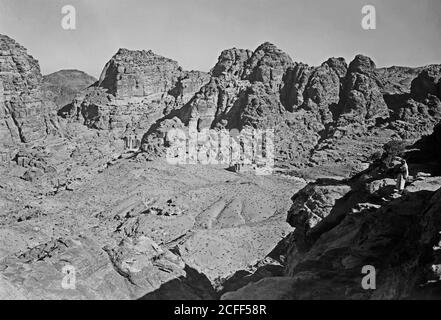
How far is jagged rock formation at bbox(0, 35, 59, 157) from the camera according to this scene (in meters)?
118

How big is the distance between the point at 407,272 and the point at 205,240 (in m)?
36.2

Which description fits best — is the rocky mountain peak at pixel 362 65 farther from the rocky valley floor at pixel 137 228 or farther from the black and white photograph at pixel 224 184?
the rocky valley floor at pixel 137 228

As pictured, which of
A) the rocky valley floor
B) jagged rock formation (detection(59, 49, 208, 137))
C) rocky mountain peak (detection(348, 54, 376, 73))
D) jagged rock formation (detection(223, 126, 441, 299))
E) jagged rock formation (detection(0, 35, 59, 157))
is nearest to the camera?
jagged rock formation (detection(223, 126, 441, 299))

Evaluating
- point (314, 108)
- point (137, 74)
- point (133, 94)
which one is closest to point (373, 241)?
point (314, 108)

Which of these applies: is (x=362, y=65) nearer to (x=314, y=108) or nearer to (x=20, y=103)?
(x=314, y=108)

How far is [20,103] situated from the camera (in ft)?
399

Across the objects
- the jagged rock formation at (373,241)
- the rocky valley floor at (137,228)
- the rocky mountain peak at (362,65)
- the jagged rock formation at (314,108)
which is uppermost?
the rocky mountain peak at (362,65)

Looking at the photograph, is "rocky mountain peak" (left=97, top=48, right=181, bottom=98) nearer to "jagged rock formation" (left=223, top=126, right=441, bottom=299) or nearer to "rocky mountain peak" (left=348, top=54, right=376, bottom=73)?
"rocky mountain peak" (left=348, top=54, right=376, bottom=73)

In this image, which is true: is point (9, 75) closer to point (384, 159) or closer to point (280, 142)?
point (280, 142)

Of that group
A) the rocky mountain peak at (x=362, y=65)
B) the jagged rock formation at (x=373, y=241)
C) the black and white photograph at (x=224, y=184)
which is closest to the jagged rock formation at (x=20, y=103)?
the black and white photograph at (x=224, y=184)

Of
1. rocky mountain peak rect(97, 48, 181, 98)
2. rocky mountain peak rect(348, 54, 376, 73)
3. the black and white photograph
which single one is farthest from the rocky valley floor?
rocky mountain peak rect(348, 54, 376, 73)

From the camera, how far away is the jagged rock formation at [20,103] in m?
118

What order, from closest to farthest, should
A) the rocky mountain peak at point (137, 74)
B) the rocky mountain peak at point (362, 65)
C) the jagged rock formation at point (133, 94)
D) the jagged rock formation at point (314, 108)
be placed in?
1. the jagged rock formation at point (314, 108)
2. the rocky mountain peak at point (362, 65)
3. the jagged rock formation at point (133, 94)
4. the rocky mountain peak at point (137, 74)

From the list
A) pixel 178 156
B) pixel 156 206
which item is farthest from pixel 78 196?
pixel 178 156
